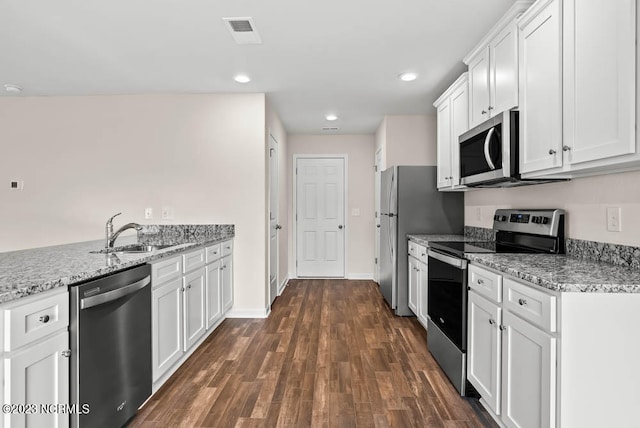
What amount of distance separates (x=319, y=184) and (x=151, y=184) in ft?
9.17

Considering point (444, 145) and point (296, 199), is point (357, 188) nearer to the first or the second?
point (296, 199)

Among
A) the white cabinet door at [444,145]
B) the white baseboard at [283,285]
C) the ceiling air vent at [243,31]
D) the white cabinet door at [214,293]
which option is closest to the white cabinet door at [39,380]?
the white cabinet door at [214,293]

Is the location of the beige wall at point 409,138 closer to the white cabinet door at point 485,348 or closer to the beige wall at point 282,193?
the beige wall at point 282,193


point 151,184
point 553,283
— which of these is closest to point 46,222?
point 151,184

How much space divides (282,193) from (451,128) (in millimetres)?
2786

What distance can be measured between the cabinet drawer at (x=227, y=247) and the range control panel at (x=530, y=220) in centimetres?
246

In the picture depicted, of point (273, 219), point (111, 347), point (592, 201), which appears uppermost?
point (592, 201)

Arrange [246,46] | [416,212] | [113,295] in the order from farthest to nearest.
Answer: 1. [416,212]
2. [246,46]
3. [113,295]

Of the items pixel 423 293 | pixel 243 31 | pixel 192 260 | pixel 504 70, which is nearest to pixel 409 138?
pixel 423 293

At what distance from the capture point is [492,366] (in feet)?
6.19

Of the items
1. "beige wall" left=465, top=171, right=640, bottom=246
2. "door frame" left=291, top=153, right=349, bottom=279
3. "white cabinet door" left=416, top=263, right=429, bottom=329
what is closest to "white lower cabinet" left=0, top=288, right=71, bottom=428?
"beige wall" left=465, top=171, right=640, bottom=246

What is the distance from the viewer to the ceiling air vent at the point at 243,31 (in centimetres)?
241

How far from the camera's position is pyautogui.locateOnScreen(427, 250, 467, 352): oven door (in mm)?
2258

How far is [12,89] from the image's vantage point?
3.68 m
